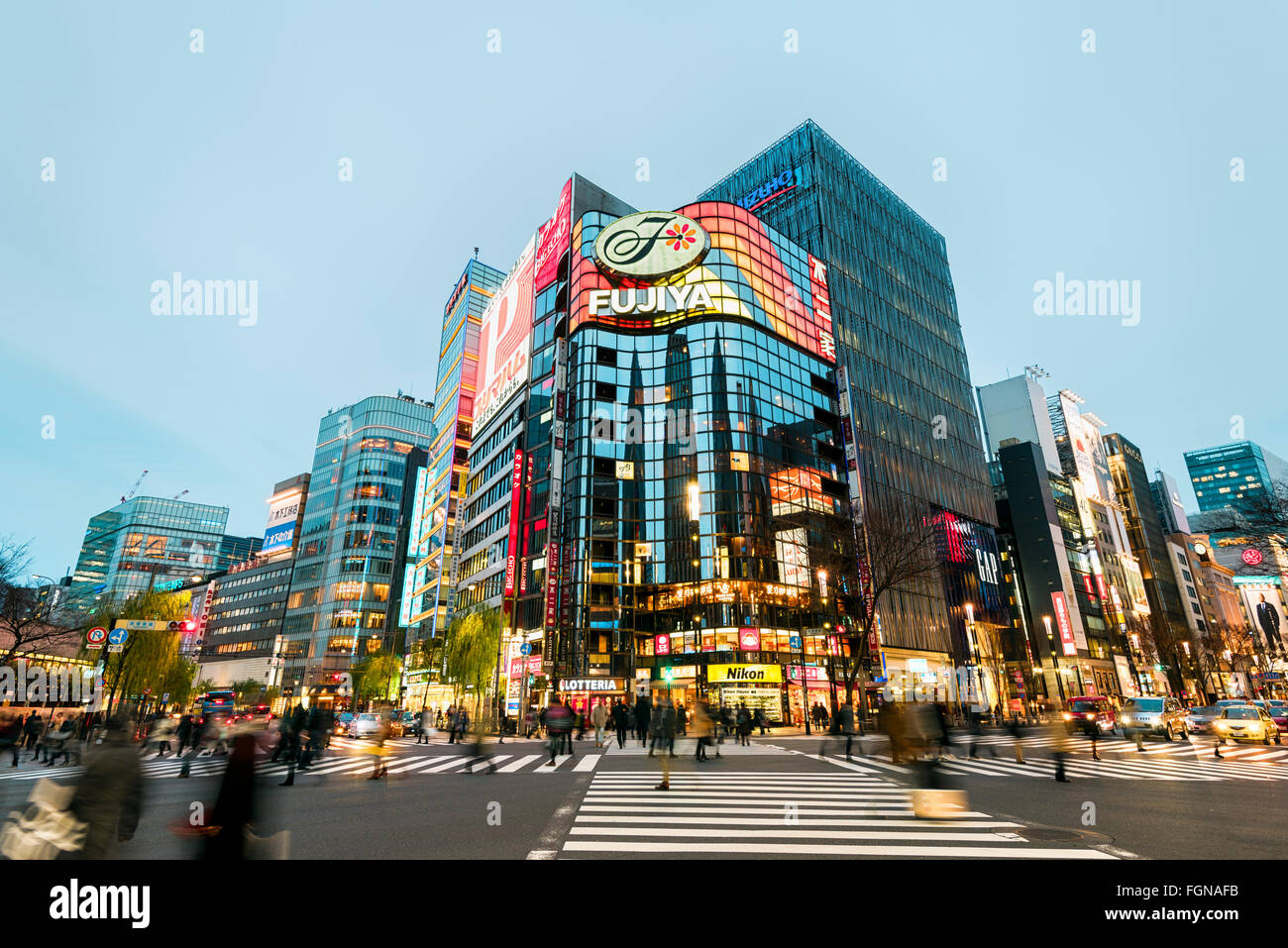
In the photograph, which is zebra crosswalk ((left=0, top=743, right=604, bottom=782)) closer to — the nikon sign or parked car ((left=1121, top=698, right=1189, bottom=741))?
the nikon sign

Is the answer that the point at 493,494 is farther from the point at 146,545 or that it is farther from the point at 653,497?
the point at 146,545

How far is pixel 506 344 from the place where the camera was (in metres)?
75.8

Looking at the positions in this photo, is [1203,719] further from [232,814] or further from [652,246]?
[652,246]

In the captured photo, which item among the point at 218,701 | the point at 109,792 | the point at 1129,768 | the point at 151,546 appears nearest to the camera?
the point at 109,792

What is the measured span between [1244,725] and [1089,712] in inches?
219

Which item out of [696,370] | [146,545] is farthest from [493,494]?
[146,545]

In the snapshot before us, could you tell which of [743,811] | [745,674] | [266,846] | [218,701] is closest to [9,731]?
[218,701]

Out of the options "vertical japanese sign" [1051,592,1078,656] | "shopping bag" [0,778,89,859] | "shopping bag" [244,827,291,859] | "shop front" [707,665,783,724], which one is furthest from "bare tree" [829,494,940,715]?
"vertical japanese sign" [1051,592,1078,656]

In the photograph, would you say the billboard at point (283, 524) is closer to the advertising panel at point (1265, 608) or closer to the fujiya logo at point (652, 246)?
the fujiya logo at point (652, 246)

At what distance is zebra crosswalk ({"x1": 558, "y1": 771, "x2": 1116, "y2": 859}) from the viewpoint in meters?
7.46

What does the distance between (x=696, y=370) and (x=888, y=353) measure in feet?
87.9

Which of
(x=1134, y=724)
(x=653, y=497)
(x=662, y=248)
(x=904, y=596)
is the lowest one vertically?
(x=1134, y=724)
